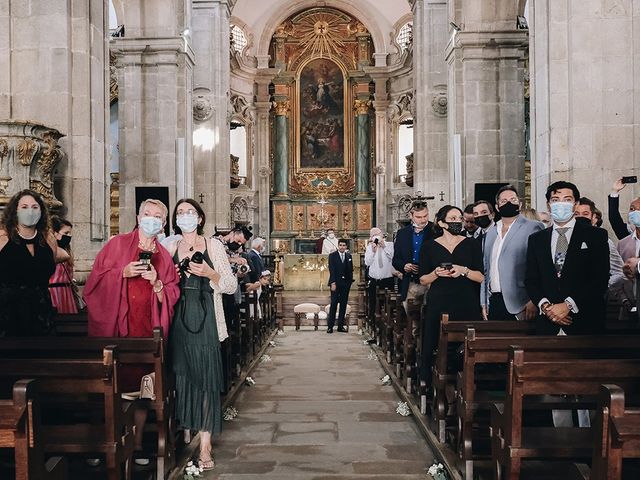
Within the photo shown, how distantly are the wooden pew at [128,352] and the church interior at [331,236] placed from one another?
0.05 ft

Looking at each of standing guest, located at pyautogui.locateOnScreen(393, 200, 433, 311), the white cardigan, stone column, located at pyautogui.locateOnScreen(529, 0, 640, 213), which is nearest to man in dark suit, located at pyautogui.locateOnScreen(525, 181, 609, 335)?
the white cardigan

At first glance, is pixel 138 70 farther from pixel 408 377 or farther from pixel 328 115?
pixel 328 115

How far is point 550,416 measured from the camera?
4906mm

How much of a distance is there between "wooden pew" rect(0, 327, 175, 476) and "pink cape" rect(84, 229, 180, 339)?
275mm

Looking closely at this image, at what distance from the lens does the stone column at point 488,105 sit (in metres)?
12.4

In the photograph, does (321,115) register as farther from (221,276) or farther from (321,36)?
(221,276)

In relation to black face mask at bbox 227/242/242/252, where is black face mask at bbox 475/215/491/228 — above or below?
above

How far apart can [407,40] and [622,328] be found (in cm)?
2214

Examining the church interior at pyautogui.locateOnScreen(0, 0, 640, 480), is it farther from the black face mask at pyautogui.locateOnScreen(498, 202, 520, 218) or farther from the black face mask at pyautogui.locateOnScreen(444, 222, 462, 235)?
the black face mask at pyautogui.locateOnScreen(444, 222, 462, 235)

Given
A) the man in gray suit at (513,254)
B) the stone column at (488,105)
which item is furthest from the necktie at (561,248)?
the stone column at (488,105)

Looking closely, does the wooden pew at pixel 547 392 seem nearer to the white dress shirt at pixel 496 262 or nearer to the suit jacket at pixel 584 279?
the suit jacket at pixel 584 279

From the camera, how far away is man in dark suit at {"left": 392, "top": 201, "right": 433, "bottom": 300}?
770 cm

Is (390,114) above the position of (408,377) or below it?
above

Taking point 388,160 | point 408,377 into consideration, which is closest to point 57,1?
point 408,377
